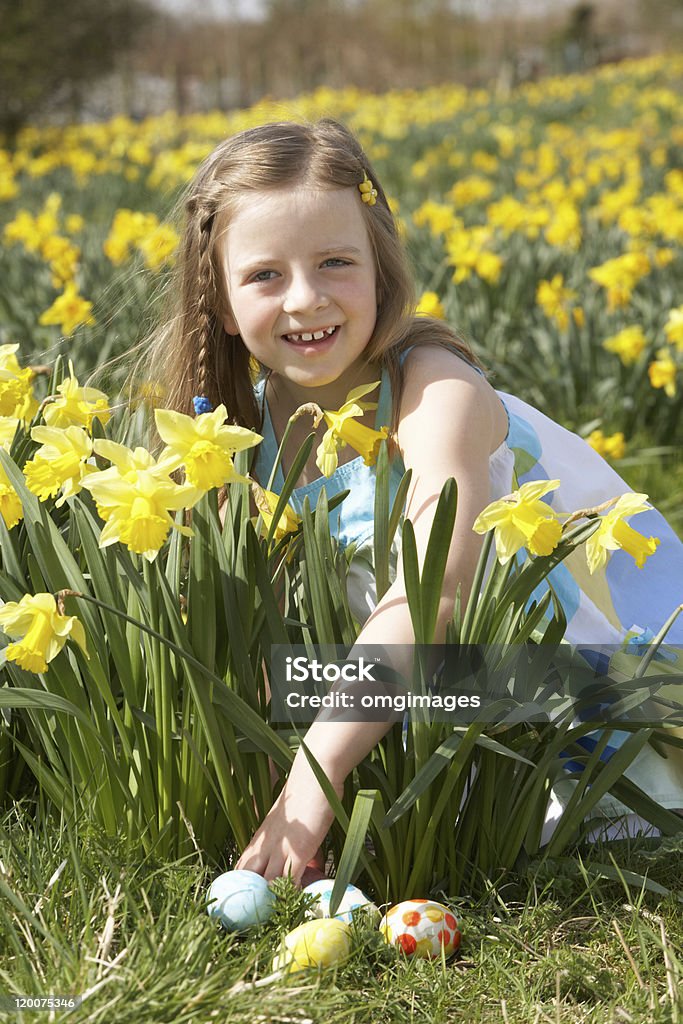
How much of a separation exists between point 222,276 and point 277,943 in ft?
4.11

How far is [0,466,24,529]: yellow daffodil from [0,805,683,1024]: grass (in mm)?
475

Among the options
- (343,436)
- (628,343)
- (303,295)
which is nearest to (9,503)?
(343,436)

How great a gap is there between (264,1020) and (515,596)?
66 centimetres

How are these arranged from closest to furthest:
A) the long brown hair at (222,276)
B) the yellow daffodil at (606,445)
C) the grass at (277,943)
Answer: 1. the grass at (277,943)
2. the long brown hair at (222,276)
3. the yellow daffodil at (606,445)

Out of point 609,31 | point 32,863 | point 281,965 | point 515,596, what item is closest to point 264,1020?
point 281,965

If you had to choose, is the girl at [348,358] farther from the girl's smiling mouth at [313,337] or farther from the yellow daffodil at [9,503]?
the yellow daffodil at [9,503]

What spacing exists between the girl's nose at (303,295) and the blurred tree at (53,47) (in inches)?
618

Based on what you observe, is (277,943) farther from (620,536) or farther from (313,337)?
(313,337)

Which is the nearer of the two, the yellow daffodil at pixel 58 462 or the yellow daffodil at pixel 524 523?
the yellow daffodil at pixel 524 523

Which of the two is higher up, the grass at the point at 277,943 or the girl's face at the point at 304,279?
the girl's face at the point at 304,279

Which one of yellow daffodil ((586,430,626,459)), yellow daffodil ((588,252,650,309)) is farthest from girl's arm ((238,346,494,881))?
yellow daffodil ((588,252,650,309))

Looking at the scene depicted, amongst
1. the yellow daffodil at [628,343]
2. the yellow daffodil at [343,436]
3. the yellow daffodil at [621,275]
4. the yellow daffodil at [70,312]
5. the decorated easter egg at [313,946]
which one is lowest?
the decorated easter egg at [313,946]

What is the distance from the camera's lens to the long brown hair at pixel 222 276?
2.08 meters

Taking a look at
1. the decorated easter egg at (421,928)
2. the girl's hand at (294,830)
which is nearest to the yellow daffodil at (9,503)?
the girl's hand at (294,830)
